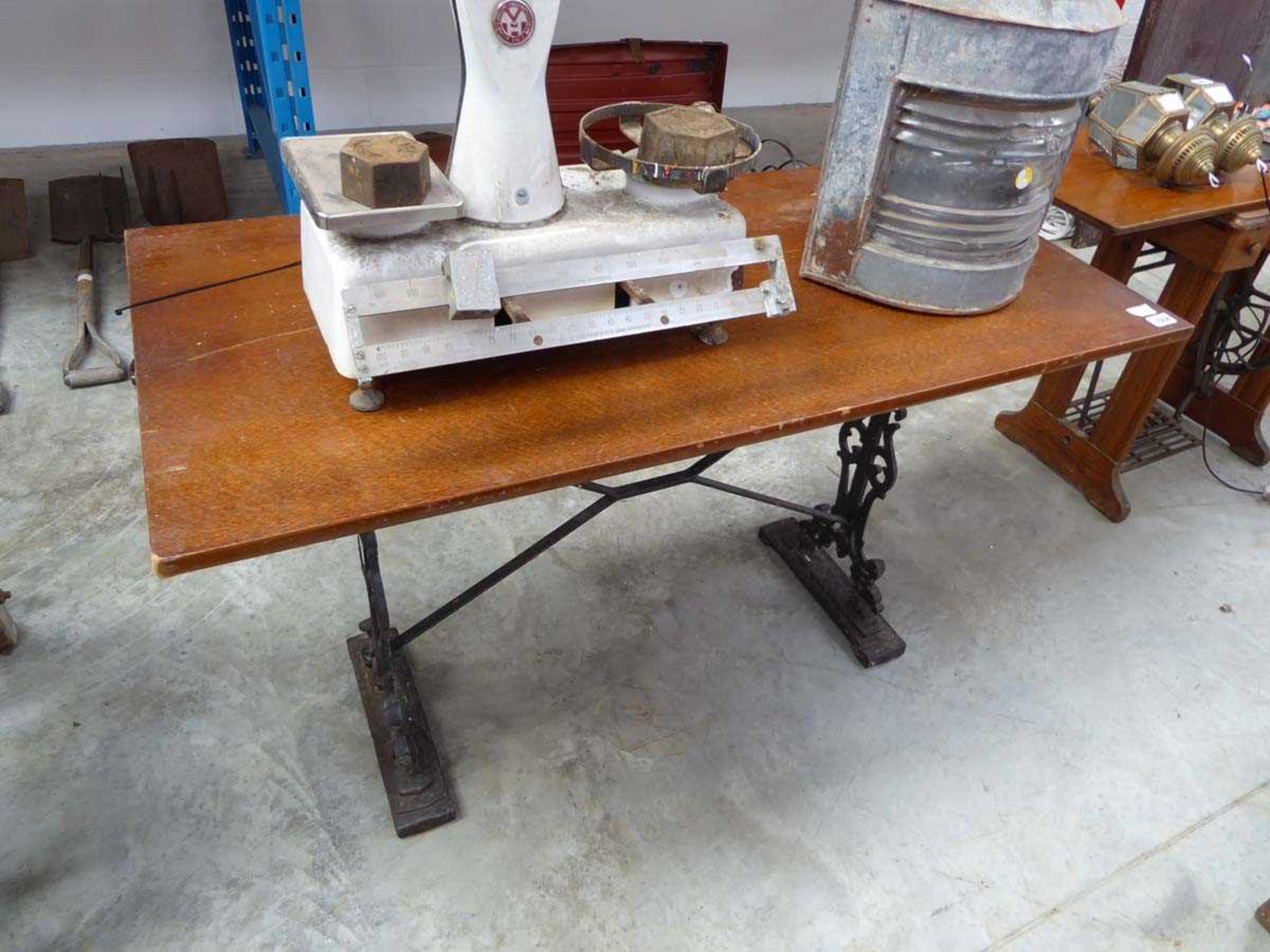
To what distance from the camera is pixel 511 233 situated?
1.14 metres

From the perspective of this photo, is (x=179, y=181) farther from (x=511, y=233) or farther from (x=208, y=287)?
(x=511, y=233)

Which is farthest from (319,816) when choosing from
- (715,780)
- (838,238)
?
(838,238)

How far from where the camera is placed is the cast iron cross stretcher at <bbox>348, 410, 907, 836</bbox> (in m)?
1.59

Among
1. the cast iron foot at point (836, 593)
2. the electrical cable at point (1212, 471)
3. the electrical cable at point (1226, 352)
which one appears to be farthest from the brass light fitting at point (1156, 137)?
the cast iron foot at point (836, 593)

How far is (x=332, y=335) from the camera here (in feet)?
3.56

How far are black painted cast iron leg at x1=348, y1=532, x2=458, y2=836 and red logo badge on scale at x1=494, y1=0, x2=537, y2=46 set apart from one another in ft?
2.79

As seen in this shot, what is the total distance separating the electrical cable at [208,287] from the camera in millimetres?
1244

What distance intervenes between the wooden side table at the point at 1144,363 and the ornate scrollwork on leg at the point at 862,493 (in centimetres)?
62

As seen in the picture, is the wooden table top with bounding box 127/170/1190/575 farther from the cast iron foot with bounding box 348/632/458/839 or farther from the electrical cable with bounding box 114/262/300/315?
the cast iron foot with bounding box 348/632/458/839

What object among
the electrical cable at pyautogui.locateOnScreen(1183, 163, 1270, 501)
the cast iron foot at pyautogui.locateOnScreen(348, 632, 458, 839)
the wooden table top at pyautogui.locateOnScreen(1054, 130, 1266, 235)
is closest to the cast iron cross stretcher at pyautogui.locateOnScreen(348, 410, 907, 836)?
the cast iron foot at pyautogui.locateOnScreen(348, 632, 458, 839)

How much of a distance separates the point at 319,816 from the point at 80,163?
3072 mm

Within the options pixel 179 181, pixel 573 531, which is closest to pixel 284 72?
pixel 179 181

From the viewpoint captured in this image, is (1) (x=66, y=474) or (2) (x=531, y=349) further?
(1) (x=66, y=474)

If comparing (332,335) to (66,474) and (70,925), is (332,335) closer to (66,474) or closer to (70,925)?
(70,925)
